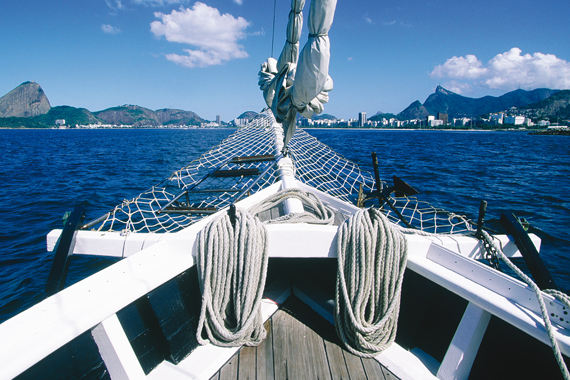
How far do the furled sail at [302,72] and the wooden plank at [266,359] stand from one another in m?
1.41

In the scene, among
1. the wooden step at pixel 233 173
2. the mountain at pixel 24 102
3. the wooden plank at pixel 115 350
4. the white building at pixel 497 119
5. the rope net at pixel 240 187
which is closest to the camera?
the wooden plank at pixel 115 350

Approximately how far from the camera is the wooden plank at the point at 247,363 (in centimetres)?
139

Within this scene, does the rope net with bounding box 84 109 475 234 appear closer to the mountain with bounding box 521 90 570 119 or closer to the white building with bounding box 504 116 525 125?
the white building with bounding box 504 116 525 125

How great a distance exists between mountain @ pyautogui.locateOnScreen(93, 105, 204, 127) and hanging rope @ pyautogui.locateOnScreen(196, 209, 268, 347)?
167 metres

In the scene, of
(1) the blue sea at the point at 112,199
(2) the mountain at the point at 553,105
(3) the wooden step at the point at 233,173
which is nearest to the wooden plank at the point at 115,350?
(1) the blue sea at the point at 112,199

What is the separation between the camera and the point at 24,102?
142500 mm

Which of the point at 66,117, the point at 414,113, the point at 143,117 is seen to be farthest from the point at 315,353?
the point at 414,113

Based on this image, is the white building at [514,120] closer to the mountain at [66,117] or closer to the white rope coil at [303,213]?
the white rope coil at [303,213]

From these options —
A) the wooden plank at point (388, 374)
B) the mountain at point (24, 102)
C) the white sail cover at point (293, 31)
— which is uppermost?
the mountain at point (24, 102)

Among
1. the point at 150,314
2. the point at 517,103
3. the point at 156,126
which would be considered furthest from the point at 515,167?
the point at 517,103

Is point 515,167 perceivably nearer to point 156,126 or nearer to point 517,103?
point 156,126

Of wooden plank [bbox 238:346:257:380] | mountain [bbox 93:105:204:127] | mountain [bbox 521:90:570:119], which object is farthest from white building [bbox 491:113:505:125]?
mountain [bbox 93:105:204:127]

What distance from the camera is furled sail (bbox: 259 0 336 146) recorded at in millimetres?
1460

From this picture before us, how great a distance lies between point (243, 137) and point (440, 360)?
276 inches
